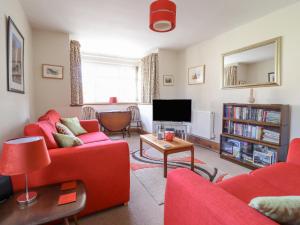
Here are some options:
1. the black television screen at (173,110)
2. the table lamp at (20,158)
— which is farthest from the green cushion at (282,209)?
the black television screen at (173,110)

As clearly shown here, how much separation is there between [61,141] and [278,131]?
9.34ft

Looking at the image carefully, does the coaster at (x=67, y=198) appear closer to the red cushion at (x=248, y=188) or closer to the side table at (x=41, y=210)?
the side table at (x=41, y=210)

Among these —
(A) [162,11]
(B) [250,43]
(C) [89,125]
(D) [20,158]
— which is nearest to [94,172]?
(D) [20,158]

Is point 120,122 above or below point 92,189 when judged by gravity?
above

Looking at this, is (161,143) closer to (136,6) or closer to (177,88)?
(136,6)

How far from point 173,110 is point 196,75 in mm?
1036

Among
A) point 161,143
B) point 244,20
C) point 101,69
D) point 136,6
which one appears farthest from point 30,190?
point 101,69

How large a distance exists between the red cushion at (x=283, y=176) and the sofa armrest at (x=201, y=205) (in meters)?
0.80

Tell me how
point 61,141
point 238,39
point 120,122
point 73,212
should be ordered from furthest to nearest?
point 120,122
point 238,39
point 61,141
point 73,212

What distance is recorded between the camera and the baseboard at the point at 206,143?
367cm

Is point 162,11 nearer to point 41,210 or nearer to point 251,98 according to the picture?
point 41,210

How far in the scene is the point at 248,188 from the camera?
129 cm

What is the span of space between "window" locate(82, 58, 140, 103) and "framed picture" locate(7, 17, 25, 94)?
2.82 m

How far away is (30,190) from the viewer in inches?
50.9
